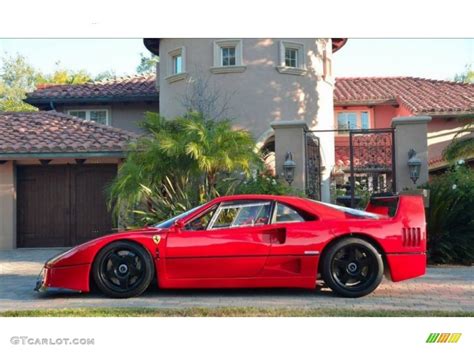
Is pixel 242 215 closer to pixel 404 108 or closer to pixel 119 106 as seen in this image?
pixel 404 108

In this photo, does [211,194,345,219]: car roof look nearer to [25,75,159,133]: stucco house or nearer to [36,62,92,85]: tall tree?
[36,62,92,85]: tall tree

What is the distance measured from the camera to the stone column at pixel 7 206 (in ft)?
29.5

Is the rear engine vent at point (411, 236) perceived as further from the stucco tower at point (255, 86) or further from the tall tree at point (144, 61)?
the stucco tower at point (255, 86)

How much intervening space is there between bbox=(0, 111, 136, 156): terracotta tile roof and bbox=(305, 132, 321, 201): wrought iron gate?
3.37m

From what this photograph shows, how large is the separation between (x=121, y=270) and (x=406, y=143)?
5342 millimetres

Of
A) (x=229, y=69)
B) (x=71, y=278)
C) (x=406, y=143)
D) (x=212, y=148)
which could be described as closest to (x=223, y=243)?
(x=71, y=278)

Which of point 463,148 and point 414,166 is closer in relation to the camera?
point 414,166

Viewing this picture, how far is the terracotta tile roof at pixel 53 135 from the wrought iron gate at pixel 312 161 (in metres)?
3.37

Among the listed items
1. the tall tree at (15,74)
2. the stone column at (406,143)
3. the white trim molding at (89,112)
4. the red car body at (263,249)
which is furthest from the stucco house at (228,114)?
the red car body at (263,249)

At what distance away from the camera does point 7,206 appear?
403 inches

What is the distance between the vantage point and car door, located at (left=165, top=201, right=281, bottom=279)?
566 cm

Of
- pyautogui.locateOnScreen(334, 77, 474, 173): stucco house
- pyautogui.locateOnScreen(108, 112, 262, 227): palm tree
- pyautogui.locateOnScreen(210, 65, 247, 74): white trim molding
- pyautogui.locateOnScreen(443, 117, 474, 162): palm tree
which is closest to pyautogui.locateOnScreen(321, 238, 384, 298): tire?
pyautogui.locateOnScreen(108, 112, 262, 227): palm tree
